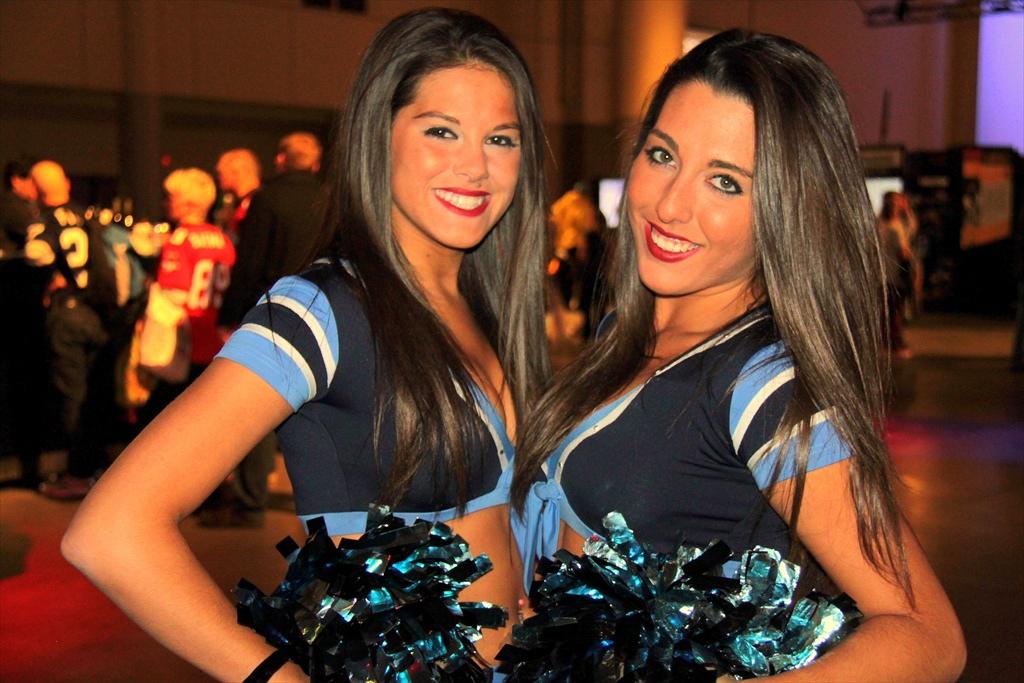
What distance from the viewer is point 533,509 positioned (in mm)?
1646

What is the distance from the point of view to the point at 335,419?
4.88 feet

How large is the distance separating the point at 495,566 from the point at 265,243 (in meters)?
3.13

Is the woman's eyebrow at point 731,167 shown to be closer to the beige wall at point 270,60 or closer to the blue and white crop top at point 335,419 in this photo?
the blue and white crop top at point 335,419

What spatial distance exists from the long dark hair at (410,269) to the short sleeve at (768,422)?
0.37 metres

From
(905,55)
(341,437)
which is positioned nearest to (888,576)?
(341,437)

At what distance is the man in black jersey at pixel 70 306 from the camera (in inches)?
206

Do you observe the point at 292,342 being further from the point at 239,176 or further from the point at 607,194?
the point at 607,194

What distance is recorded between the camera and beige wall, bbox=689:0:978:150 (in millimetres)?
12234

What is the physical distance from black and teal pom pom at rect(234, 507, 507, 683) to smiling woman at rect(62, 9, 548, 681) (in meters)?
0.03

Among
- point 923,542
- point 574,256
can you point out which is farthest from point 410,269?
point 574,256

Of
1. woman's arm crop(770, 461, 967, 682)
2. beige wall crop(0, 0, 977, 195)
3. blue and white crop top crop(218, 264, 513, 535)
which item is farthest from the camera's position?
beige wall crop(0, 0, 977, 195)

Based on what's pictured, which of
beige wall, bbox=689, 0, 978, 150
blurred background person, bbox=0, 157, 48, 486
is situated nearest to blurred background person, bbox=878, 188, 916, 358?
beige wall, bbox=689, 0, 978, 150

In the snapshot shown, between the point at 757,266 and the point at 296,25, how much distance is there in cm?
715

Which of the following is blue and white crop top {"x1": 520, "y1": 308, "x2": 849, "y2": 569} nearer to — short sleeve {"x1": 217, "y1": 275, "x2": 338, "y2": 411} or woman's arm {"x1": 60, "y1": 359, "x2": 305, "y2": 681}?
short sleeve {"x1": 217, "y1": 275, "x2": 338, "y2": 411}
